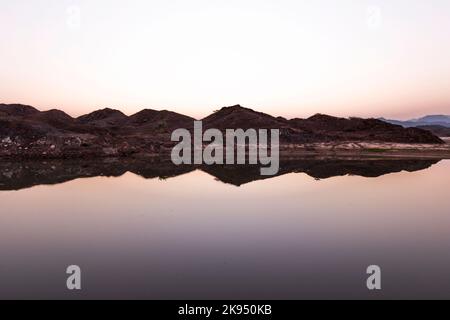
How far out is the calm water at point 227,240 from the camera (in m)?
9.02

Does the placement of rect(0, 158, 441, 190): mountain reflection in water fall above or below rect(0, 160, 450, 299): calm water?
above

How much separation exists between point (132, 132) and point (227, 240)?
68976 mm

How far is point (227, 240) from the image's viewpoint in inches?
507

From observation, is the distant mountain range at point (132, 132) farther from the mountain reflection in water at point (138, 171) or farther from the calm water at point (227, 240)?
the calm water at point (227, 240)

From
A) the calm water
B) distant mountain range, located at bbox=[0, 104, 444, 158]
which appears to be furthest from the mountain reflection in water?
distant mountain range, located at bbox=[0, 104, 444, 158]

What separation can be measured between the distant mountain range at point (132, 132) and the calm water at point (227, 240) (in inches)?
991

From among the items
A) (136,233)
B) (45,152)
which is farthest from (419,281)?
(45,152)

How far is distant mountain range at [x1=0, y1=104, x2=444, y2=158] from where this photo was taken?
49.5 metres

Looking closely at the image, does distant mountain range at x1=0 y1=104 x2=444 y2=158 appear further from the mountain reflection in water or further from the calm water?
the calm water

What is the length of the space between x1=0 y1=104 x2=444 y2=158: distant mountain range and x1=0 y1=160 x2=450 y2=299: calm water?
25.2 m

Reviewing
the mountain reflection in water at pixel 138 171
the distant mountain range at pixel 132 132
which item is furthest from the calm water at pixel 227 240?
the distant mountain range at pixel 132 132

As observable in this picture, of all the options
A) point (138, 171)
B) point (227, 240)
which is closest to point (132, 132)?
point (138, 171)
